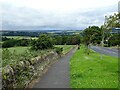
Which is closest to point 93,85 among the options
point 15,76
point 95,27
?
point 15,76

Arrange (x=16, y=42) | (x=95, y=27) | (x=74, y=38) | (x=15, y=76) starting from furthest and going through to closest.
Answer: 1. (x=74, y=38)
2. (x=95, y=27)
3. (x=16, y=42)
4. (x=15, y=76)

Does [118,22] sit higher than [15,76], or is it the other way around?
[118,22]

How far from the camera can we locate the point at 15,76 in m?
10.4

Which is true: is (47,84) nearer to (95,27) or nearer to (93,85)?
(93,85)

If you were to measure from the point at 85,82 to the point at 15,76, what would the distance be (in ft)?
13.3

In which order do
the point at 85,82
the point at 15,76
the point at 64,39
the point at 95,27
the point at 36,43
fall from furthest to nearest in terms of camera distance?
the point at 64,39, the point at 95,27, the point at 36,43, the point at 85,82, the point at 15,76

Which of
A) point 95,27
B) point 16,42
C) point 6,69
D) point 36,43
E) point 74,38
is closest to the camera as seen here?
point 6,69

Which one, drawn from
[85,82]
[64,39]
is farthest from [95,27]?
[64,39]

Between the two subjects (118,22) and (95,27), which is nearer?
(118,22)

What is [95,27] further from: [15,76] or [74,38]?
[74,38]

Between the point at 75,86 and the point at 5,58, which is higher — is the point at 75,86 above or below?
below

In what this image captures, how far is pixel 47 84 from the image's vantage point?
41.3 feet

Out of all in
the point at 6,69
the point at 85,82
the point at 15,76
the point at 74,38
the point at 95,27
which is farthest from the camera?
the point at 74,38

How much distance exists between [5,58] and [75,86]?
10.5ft
